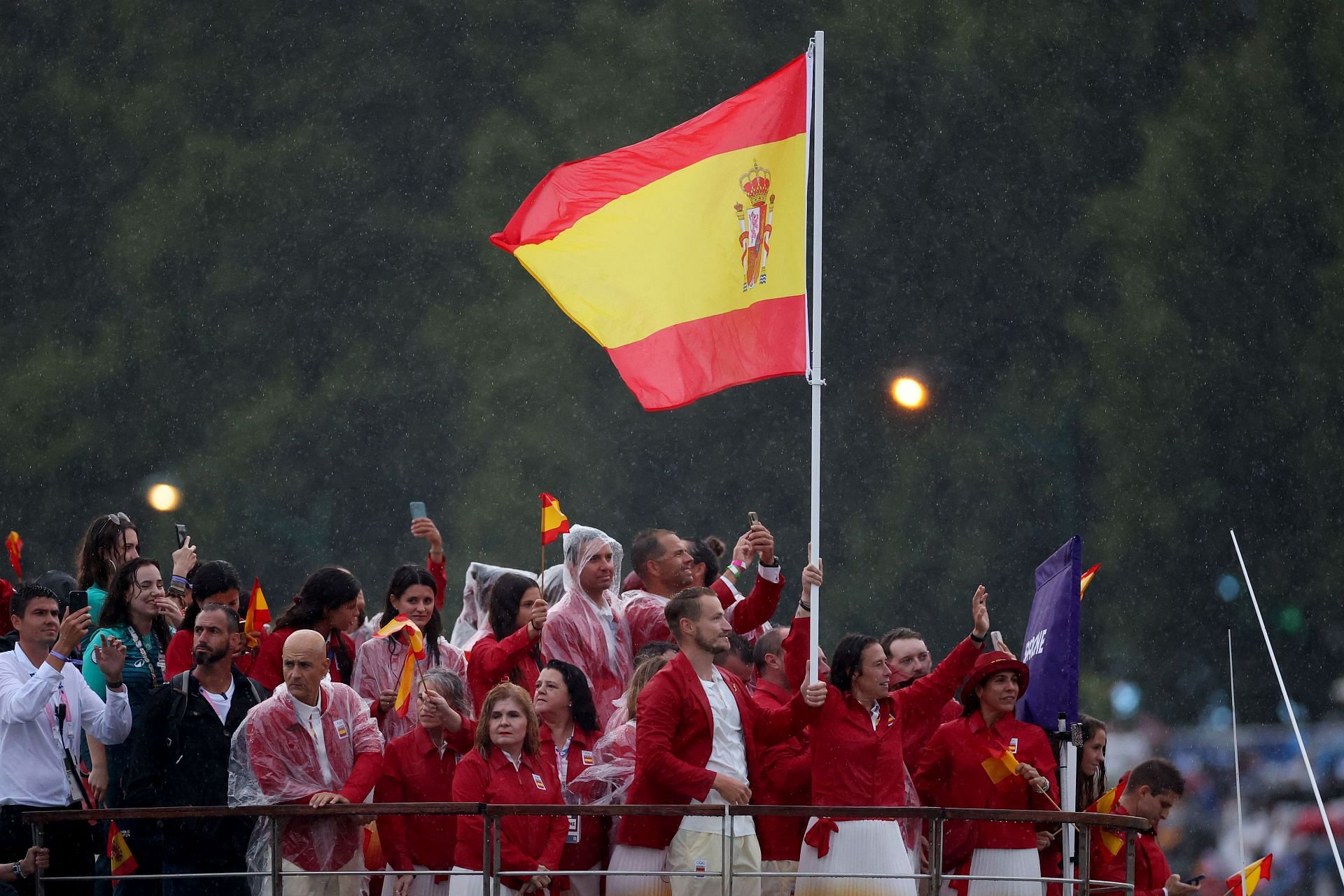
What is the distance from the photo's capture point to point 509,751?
7.09 m

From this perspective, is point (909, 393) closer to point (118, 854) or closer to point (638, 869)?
point (638, 869)

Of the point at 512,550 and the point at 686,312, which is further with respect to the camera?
the point at 512,550

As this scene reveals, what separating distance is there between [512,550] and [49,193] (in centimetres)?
880

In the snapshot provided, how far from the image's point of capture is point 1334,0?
2681 cm

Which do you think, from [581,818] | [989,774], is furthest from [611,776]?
[989,774]

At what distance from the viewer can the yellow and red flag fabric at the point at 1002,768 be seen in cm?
746

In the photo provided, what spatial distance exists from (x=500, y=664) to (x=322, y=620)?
33.8 inches

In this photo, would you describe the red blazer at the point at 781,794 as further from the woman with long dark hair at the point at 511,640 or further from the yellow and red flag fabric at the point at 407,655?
the yellow and red flag fabric at the point at 407,655

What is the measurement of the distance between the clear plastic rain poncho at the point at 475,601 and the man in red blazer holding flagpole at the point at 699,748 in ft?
6.95

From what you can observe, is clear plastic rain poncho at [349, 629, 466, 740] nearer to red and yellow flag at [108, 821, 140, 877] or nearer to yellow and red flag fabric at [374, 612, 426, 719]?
yellow and red flag fabric at [374, 612, 426, 719]

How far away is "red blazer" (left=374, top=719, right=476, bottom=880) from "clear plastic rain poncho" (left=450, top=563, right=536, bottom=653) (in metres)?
1.54

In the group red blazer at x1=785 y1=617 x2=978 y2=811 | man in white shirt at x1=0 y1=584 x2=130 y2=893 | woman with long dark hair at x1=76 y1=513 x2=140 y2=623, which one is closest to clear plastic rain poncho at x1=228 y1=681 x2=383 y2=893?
man in white shirt at x1=0 y1=584 x2=130 y2=893

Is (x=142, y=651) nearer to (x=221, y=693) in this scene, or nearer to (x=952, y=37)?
(x=221, y=693)

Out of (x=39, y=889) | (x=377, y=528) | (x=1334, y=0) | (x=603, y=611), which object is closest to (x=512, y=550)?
(x=377, y=528)
